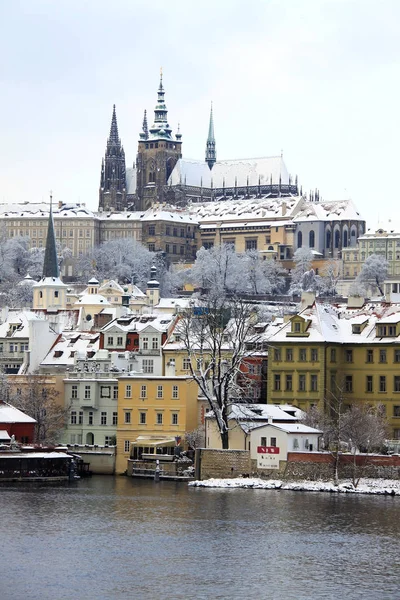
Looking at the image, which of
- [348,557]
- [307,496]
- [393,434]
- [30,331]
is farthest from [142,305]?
[348,557]

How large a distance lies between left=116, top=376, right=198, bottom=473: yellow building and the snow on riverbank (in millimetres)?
8360

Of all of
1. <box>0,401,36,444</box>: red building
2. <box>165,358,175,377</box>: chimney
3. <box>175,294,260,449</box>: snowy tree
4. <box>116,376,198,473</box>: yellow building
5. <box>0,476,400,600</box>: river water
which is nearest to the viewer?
→ <box>0,476,400,600</box>: river water

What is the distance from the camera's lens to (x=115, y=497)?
6825 centimetres

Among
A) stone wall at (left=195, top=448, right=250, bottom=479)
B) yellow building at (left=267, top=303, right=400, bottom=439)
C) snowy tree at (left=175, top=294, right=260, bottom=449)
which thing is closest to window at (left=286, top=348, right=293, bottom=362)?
yellow building at (left=267, top=303, right=400, bottom=439)

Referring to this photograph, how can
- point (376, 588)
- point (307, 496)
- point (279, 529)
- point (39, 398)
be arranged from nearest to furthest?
1. point (376, 588)
2. point (279, 529)
3. point (307, 496)
4. point (39, 398)

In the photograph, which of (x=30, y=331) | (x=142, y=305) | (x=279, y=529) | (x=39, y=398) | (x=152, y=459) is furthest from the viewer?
(x=142, y=305)

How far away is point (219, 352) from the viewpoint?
254ft

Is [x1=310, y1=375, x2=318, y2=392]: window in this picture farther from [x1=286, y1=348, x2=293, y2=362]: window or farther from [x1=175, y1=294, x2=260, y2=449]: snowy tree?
[x1=175, y1=294, x2=260, y2=449]: snowy tree

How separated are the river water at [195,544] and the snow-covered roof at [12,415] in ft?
34.1

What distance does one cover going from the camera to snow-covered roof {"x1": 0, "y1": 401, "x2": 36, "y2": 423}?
80938 millimetres

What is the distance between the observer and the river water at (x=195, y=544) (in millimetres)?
49219

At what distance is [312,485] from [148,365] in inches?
759

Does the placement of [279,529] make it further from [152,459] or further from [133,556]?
[152,459]

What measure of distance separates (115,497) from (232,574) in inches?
686
